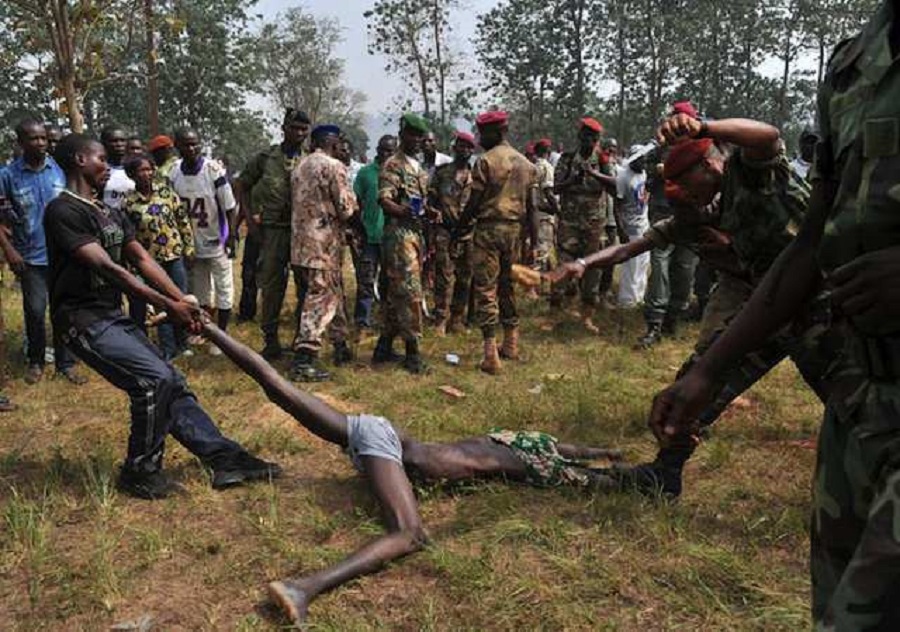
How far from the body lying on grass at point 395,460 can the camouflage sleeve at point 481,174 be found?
2.70m

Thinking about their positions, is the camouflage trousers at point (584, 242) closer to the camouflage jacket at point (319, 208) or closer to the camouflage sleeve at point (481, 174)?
the camouflage sleeve at point (481, 174)

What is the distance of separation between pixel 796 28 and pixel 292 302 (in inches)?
1317

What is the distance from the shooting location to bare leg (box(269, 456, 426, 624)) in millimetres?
2584

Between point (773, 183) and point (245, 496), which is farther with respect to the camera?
point (245, 496)

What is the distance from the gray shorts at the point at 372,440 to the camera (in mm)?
3283

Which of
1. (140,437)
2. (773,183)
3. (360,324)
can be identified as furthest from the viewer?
(360,324)

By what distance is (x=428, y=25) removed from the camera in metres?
28.6

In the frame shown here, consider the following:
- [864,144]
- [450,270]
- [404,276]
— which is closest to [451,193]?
[450,270]

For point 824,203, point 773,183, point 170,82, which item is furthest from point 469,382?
point 170,82

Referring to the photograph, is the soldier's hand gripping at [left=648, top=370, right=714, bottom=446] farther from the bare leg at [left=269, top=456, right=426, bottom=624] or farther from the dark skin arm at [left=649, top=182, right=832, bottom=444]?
the bare leg at [left=269, top=456, right=426, bottom=624]

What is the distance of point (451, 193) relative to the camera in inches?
281

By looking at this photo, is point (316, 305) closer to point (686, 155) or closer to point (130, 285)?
point (130, 285)

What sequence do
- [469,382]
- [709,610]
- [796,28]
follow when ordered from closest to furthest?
[709,610], [469,382], [796,28]

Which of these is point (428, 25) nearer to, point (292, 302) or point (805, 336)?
point (292, 302)
